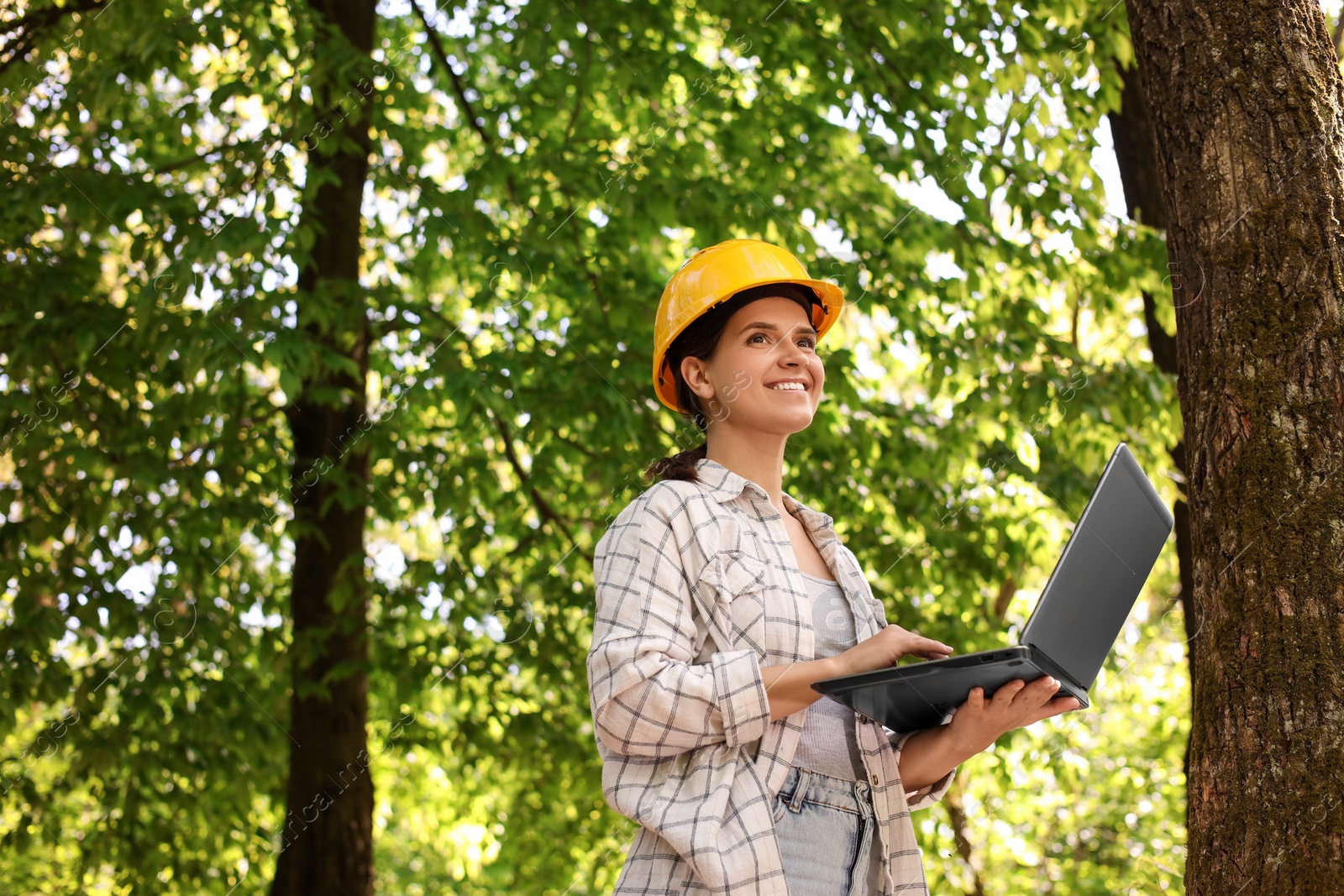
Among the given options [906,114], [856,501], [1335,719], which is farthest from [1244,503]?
[906,114]

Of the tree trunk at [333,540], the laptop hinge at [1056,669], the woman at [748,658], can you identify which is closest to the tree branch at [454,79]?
the tree trunk at [333,540]

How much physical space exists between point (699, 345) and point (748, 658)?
0.75 meters

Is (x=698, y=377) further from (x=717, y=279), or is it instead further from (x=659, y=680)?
(x=659, y=680)

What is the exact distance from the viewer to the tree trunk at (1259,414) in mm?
1742

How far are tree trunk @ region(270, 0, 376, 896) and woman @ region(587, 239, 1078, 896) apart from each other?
9.75ft

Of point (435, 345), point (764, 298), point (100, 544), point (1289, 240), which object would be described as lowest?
point (1289, 240)

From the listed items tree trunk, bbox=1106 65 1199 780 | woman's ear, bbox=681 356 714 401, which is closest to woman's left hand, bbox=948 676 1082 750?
woman's ear, bbox=681 356 714 401

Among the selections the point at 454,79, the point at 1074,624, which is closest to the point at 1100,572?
the point at 1074,624

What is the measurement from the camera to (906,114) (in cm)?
533

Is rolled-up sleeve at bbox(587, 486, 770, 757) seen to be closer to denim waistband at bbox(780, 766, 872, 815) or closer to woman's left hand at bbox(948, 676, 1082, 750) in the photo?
denim waistband at bbox(780, 766, 872, 815)

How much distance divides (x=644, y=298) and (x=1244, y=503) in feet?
12.4

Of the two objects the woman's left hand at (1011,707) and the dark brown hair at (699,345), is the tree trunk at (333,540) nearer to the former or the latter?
the dark brown hair at (699,345)

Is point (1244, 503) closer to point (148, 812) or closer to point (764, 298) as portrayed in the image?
point (764, 298)

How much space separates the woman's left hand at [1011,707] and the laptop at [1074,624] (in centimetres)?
1
